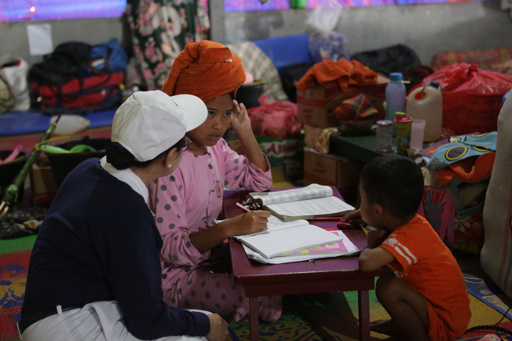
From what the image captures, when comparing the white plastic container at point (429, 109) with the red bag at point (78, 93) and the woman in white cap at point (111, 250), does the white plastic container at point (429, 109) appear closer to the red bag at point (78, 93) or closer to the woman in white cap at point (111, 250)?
the woman in white cap at point (111, 250)

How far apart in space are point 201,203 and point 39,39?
432 cm

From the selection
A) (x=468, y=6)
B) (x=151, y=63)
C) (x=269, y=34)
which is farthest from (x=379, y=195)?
(x=468, y=6)

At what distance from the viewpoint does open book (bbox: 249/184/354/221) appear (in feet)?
6.77

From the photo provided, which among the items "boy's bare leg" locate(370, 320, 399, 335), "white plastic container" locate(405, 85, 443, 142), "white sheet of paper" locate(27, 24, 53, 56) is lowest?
Answer: "boy's bare leg" locate(370, 320, 399, 335)

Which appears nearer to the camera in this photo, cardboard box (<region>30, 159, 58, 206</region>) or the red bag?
cardboard box (<region>30, 159, 58, 206</region>)

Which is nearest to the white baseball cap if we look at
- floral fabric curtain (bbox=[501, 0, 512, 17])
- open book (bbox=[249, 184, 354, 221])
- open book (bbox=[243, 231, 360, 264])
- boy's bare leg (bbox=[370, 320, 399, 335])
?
open book (bbox=[243, 231, 360, 264])

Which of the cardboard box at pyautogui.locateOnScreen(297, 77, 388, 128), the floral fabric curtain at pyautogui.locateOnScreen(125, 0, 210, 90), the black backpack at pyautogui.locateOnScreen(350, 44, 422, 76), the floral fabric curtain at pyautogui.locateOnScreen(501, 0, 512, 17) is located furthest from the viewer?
the floral fabric curtain at pyautogui.locateOnScreen(501, 0, 512, 17)

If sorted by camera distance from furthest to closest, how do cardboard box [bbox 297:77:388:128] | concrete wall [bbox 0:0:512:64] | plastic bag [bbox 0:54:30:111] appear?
concrete wall [bbox 0:0:512:64]
plastic bag [bbox 0:54:30:111]
cardboard box [bbox 297:77:388:128]

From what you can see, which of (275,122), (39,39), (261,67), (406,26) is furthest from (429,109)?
(39,39)

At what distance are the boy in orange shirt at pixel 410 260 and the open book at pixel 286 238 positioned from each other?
163mm

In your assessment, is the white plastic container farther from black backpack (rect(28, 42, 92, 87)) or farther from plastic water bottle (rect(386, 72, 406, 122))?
black backpack (rect(28, 42, 92, 87))

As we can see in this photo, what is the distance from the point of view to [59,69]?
213 inches

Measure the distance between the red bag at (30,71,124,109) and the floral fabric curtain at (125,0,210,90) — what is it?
29 centimetres

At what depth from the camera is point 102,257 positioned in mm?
1415
